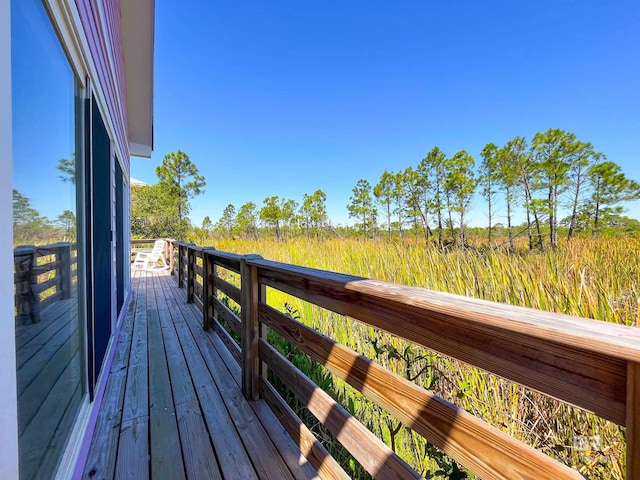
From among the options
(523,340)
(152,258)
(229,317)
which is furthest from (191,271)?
(152,258)

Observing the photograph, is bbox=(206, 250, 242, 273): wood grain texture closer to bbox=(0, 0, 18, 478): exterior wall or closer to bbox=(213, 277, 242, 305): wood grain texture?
bbox=(213, 277, 242, 305): wood grain texture

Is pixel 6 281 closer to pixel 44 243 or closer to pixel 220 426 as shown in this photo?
pixel 44 243

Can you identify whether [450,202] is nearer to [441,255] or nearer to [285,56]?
[285,56]

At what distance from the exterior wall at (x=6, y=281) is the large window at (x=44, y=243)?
14cm

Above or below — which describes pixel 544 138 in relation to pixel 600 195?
above

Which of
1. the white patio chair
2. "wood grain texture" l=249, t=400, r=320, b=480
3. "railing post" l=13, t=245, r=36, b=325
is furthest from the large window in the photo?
the white patio chair

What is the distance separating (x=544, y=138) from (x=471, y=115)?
4488mm

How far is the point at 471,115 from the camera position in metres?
13.9

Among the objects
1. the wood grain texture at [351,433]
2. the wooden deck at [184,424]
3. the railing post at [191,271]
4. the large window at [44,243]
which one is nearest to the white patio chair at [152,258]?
the railing post at [191,271]

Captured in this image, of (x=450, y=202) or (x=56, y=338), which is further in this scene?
(x=450, y=202)

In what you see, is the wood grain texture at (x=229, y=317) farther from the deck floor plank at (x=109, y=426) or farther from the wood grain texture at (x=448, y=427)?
the wood grain texture at (x=448, y=427)

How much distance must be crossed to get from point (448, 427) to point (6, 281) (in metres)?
1.08

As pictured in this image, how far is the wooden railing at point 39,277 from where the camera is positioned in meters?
0.73

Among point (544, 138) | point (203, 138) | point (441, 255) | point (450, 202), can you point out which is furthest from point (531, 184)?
point (203, 138)
